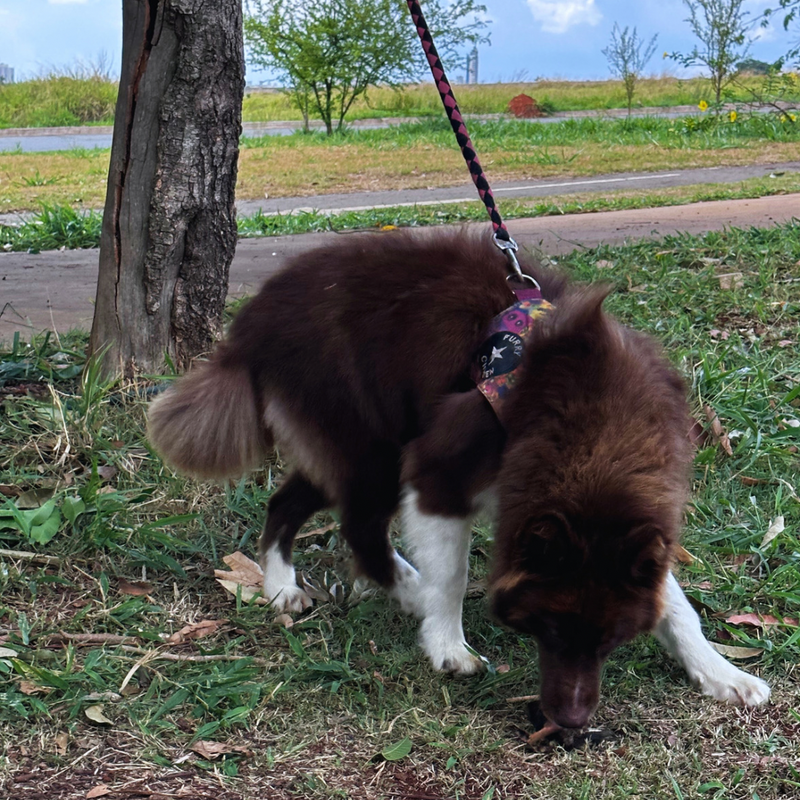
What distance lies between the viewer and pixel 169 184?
4488 mm

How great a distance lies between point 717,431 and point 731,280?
2.03m

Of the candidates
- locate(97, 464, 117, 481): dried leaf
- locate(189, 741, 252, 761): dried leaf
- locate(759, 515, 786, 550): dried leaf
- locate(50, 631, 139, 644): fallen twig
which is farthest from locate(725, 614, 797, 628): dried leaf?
locate(97, 464, 117, 481): dried leaf

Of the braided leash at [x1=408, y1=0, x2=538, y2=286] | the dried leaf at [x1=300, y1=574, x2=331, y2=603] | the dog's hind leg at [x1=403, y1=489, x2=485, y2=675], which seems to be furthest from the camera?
the dried leaf at [x1=300, y1=574, x2=331, y2=603]

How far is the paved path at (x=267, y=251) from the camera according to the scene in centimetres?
576

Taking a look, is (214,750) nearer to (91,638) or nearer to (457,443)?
(91,638)

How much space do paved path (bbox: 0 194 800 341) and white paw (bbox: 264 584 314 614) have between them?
94.6 inches

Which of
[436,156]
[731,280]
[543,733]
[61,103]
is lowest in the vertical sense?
[543,733]

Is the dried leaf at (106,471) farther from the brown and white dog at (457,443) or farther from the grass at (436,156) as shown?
the grass at (436,156)

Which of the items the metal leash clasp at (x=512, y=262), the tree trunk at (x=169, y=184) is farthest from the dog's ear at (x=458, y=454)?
the tree trunk at (x=169, y=184)

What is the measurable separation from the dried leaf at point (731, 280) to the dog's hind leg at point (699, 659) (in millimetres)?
3387

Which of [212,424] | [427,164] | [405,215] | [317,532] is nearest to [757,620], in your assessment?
[317,532]

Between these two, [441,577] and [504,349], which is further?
[441,577]

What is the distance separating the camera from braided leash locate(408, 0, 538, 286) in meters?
3.24

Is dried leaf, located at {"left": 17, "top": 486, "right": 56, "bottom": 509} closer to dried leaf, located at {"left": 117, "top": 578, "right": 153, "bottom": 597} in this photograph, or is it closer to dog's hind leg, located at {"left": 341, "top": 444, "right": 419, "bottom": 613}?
dried leaf, located at {"left": 117, "top": 578, "right": 153, "bottom": 597}
